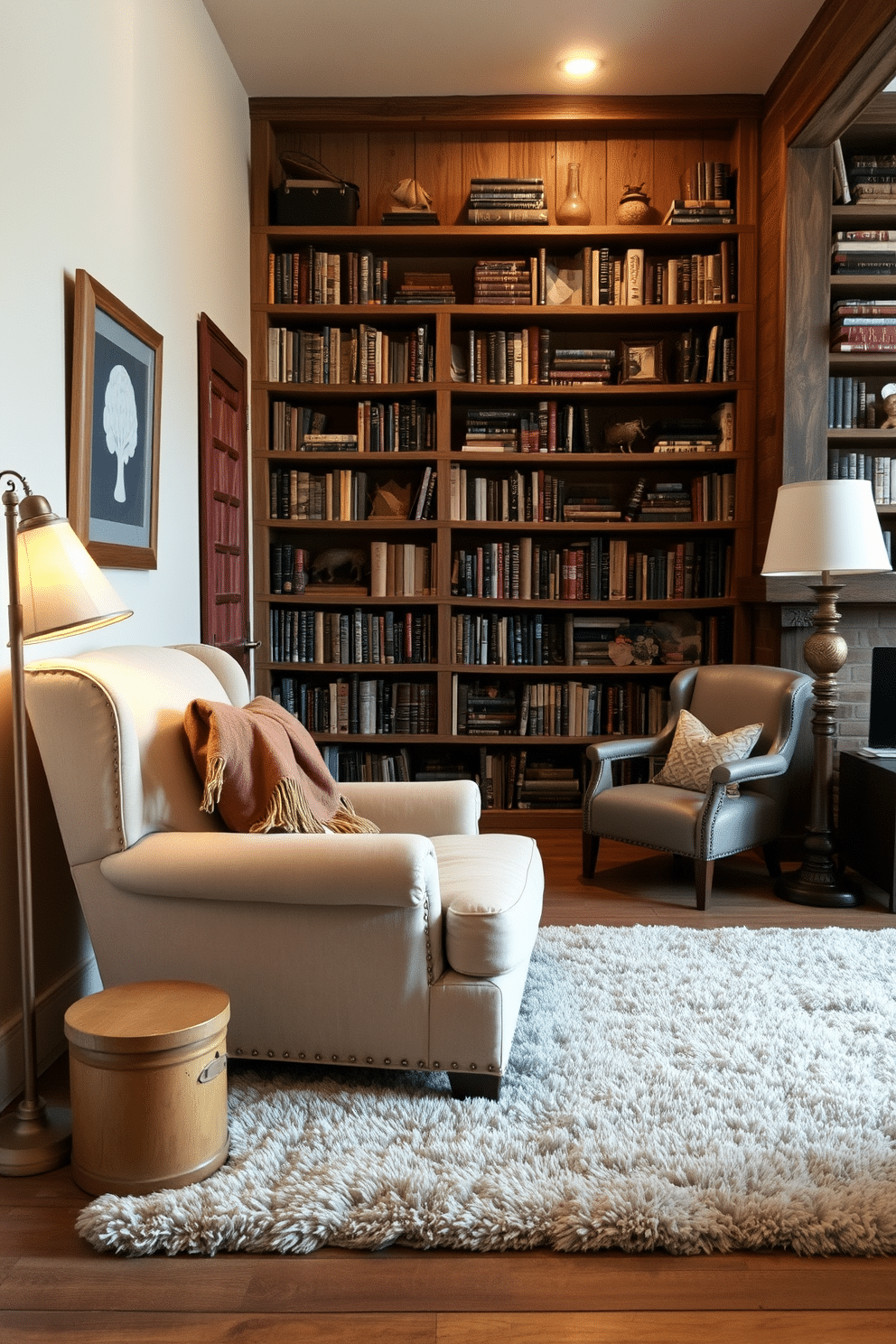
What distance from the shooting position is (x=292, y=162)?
4.68 metres

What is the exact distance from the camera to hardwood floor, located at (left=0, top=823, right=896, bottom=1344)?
1.55m

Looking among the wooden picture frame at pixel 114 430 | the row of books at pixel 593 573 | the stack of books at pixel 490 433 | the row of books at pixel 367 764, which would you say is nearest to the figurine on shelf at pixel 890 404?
the row of books at pixel 593 573

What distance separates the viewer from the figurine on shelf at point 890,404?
14.6 ft

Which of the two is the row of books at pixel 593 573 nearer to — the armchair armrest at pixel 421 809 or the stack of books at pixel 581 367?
the stack of books at pixel 581 367

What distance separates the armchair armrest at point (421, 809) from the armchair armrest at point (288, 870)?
2.38ft

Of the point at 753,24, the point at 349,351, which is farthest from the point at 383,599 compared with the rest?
the point at 753,24

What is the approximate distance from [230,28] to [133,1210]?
407 cm

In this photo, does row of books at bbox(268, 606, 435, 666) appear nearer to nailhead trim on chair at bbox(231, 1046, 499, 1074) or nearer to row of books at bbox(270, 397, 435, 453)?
row of books at bbox(270, 397, 435, 453)

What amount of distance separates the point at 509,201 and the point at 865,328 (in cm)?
160

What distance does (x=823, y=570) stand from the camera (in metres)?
3.70

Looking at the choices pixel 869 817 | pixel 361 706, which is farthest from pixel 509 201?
pixel 869 817

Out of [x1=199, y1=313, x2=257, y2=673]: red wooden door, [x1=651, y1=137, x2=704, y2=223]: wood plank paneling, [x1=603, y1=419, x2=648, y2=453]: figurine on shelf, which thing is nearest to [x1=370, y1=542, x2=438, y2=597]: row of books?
[x1=199, y1=313, x2=257, y2=673]: red wooden door

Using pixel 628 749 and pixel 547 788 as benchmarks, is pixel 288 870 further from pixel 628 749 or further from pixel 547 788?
pixel 547 788

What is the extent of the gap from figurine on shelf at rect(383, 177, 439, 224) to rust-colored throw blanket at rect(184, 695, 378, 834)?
2957 millimetres
